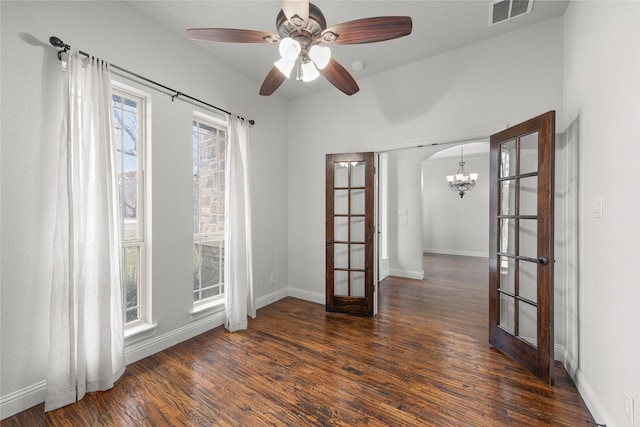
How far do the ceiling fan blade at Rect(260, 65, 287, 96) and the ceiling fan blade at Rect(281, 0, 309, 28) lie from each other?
504 millimetres

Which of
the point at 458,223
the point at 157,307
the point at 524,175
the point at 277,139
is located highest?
the point at 277,139

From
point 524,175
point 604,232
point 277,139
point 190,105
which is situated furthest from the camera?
point 277,139

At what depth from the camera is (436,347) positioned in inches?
103

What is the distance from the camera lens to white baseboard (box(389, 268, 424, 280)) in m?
5.33

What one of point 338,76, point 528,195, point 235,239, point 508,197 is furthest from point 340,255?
point 338,76

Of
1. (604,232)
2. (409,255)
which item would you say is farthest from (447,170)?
(604,232)

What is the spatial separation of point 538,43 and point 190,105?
11.1ft

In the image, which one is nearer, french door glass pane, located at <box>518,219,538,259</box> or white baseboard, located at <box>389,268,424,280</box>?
french door glass pane, located at <box>518,219,538,259</box>

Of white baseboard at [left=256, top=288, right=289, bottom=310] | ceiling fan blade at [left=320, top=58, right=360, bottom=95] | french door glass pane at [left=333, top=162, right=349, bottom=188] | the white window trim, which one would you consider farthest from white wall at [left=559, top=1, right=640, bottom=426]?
the white window trim

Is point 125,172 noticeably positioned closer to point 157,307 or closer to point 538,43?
point 157,307

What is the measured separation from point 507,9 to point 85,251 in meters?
3.87

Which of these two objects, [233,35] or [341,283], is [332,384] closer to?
[341,283]

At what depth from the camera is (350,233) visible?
3564 millimetres

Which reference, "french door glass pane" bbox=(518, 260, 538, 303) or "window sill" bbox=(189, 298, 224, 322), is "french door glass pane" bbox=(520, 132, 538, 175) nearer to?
"french door glass pane" bbox=(518, 260, 538, 303)
